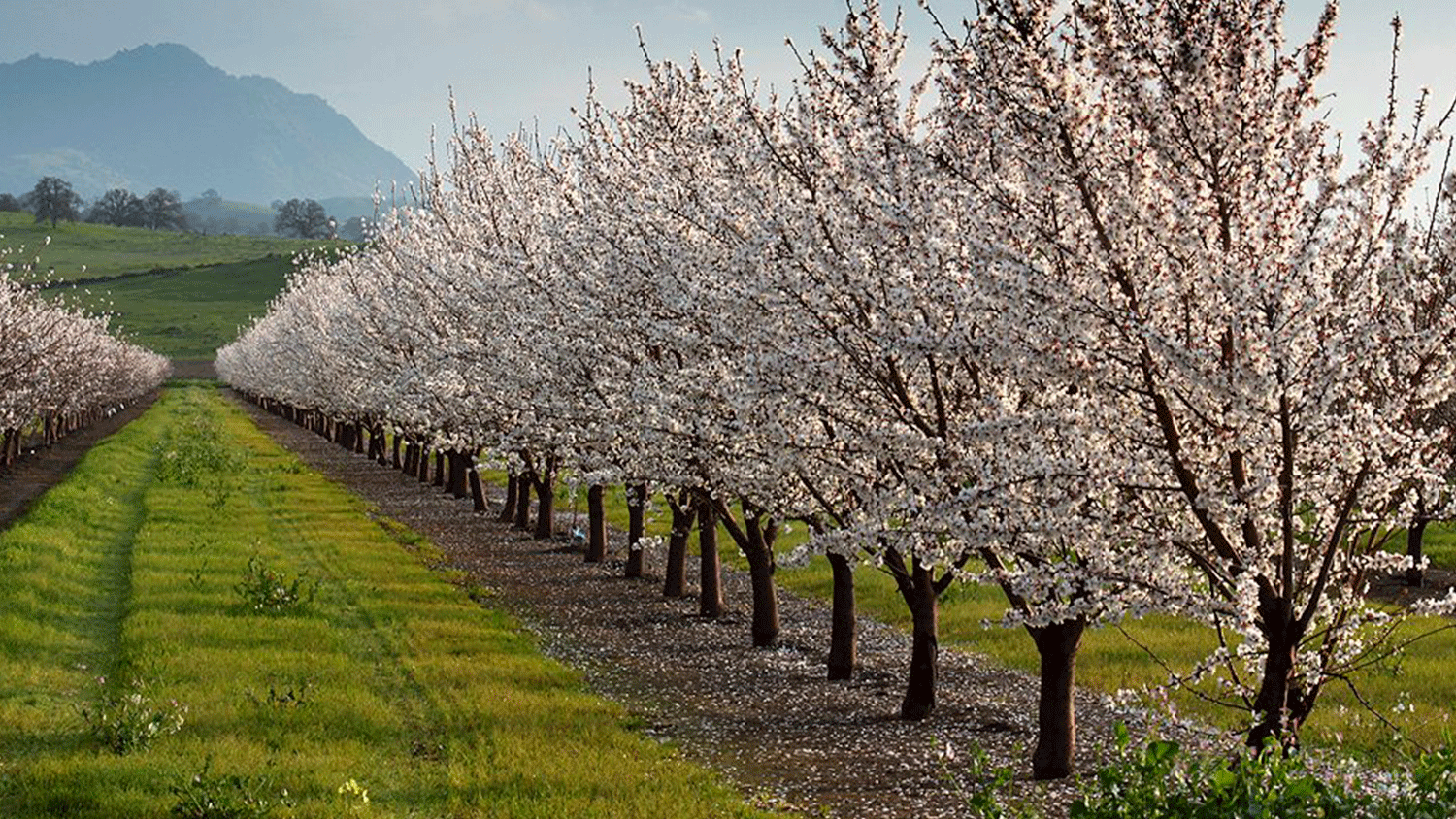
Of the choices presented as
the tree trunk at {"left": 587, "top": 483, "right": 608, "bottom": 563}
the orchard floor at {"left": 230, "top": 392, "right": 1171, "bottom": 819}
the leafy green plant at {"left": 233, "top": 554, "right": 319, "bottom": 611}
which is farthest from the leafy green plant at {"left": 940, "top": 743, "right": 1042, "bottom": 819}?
the tree trunk at {"left": 587, "top": 483, "right": 608, "bottom": 563}

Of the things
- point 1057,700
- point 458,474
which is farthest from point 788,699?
point 458,474

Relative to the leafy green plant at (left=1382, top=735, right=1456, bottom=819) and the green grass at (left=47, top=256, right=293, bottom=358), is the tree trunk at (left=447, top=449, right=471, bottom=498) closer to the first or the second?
the leafy green plant at (left=1382, top=735, right=1456, bottom=819)

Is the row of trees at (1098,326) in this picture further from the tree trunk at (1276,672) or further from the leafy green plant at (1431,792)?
the leafy green plant at (1431,792)

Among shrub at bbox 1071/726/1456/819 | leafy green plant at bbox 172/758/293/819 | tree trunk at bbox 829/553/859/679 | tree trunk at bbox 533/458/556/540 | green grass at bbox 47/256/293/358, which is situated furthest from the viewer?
green grass at bbox 47/256/293/358

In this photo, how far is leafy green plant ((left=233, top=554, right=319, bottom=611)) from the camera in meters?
22.7

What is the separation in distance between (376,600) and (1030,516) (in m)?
17.4

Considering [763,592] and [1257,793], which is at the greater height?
[1257,793]

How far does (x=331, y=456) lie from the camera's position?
67500 mm

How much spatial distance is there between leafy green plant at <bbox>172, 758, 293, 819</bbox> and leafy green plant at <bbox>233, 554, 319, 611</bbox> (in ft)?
34.9

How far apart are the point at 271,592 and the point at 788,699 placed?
10.5 metres

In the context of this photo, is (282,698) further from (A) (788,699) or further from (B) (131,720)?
(A) (788,699)

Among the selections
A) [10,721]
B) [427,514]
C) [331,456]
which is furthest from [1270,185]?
[331,456]

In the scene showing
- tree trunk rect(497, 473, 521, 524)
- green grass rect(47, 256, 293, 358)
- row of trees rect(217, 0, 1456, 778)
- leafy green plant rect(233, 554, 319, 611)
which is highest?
green grass rect(47, 256, 293, 358)

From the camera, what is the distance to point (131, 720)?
14242mm
